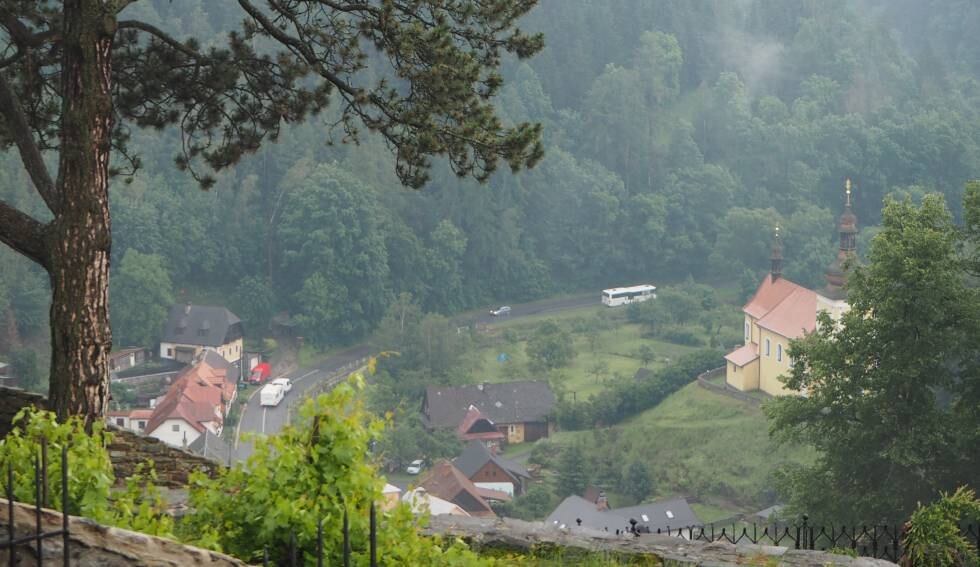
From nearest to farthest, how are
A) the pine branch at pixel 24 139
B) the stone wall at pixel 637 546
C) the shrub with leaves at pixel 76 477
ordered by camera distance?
the shrub with leaves at pixel 76 477 < the stone wall at pixel 637 546 < the pine branch at pixel 24 139

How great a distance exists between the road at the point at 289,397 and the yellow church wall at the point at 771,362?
46.8ft

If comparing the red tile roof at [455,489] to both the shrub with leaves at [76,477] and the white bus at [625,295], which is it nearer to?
the white bus at [625,295]

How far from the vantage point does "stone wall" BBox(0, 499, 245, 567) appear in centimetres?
405

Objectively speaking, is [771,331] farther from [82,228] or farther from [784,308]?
[82,228]

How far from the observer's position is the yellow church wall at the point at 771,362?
128 feet

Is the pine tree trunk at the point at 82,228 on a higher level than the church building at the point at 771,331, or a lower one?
lower

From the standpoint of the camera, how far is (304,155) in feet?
201

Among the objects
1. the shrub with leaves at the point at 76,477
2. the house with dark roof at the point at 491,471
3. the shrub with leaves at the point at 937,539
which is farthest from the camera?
the house with dark roof at the point at 491,471

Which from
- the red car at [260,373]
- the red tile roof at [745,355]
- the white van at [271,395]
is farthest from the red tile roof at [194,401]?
the red tile roof at [745,355]

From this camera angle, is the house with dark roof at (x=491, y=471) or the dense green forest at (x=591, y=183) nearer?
the house with dark roof at (x=491, y=471)

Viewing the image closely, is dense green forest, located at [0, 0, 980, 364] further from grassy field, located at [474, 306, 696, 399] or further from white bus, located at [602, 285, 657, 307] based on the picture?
grassy field, located at [474, 306, 696, 399]

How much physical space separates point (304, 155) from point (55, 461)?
57663 mm

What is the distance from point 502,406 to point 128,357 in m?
15.3

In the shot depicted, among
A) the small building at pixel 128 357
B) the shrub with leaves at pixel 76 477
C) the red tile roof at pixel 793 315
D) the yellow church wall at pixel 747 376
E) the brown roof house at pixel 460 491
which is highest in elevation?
the red tile roof at pixel 793 315
